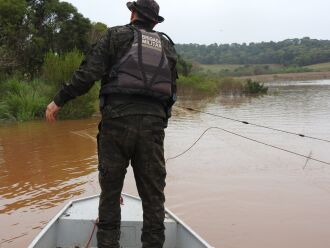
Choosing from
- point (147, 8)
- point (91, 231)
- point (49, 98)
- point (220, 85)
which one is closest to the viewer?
point (147, 8)

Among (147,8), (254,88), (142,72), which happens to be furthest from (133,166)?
(254,88)

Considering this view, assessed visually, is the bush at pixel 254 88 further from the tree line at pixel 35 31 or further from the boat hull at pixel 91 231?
the boat hull at pixel 91 231

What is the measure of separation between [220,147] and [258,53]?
11294cm

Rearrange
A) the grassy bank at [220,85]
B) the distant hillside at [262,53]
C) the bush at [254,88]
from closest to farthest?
the grassy bank at [220,85] → the bush at [254,88] → the distant hillside at [262,53]

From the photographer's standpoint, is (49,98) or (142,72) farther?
(49,98)

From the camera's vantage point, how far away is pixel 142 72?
11.2 ft

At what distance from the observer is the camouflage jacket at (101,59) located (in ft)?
11.3

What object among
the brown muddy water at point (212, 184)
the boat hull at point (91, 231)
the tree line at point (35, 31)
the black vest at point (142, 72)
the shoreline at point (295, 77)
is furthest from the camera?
the shoreline at point (295, 77)

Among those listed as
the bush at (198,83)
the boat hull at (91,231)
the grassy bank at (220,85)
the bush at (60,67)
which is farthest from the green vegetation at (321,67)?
the boat hull at (91,231)

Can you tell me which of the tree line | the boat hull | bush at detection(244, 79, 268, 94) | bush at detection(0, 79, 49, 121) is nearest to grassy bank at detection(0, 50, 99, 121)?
bush at detection(0, 79, 49, 121)

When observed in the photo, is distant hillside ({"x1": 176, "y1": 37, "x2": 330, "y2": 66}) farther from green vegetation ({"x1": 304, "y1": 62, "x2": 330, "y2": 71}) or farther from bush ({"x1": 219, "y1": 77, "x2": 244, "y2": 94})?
bush ({"x1": 219, "y1": 77, "x2": 244, "y2": 94})

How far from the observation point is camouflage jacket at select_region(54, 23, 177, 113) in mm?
3441

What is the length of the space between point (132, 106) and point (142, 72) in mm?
258

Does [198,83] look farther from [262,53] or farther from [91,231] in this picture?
[262,53]
